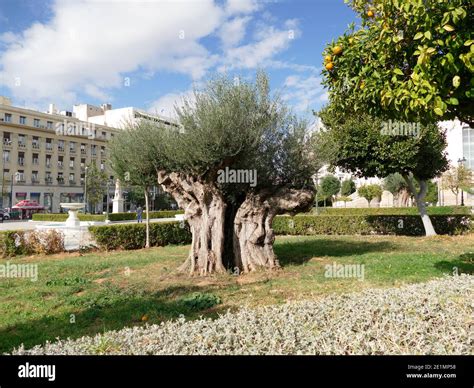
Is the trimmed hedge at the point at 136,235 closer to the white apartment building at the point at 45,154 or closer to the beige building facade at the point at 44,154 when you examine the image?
the white apartment building at the point at 45,154

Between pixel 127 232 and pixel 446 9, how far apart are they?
15593mm

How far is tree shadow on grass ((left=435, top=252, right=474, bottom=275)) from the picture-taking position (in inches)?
372

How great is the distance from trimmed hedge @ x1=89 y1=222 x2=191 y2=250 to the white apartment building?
136 feet

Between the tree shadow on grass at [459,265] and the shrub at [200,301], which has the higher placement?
the tree shadow on grass at [459,265]

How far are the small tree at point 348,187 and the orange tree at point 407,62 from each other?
6318cm

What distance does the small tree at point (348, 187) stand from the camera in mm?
66562

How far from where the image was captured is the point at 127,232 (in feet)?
56.6

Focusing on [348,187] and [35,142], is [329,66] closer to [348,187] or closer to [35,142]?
[348,187]
